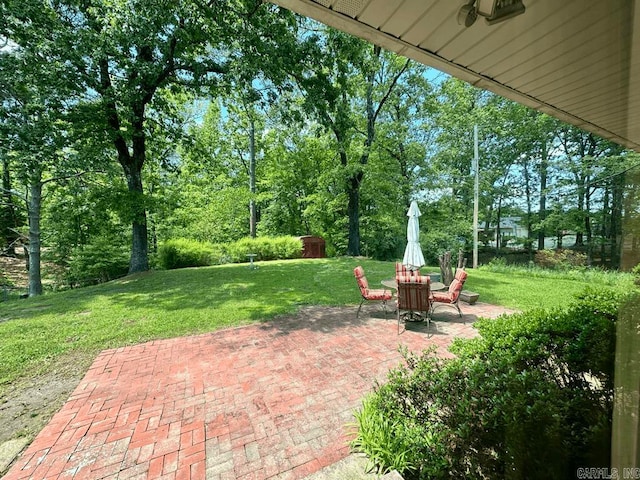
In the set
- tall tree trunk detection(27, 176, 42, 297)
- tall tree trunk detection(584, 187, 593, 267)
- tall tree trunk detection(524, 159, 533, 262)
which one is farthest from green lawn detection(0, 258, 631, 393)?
tall tree trunk detection(524, 159, 533, 262)

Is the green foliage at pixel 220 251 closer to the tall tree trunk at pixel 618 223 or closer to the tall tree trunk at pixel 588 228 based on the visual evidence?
the tall tree trunk at pixel 618 223

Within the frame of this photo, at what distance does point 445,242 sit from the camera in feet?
58.9

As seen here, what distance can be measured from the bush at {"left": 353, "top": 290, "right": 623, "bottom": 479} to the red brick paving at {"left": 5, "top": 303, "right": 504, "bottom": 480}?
2.53 ft

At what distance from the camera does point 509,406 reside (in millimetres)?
1641

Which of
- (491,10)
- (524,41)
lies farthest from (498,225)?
(491,10)

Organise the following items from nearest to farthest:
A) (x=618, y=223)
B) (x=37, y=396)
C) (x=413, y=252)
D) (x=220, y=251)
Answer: (x=37, y=396) → (x=618, y=223) → (x=413, y=252) → (x=220, y=251)

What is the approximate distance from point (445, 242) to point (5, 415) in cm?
1911

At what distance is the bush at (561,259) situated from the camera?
12.8 metres

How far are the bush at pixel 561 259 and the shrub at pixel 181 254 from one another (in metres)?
17.6

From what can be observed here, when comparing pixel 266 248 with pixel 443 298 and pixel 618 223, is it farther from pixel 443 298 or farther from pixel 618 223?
pixel 618 223

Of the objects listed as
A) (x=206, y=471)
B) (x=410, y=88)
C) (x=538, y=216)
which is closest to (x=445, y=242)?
(x=538, y=216)

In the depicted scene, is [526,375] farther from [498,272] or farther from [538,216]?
[538,216]

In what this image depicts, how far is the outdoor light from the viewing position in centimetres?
143

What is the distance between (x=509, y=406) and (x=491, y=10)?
2.25 meters
